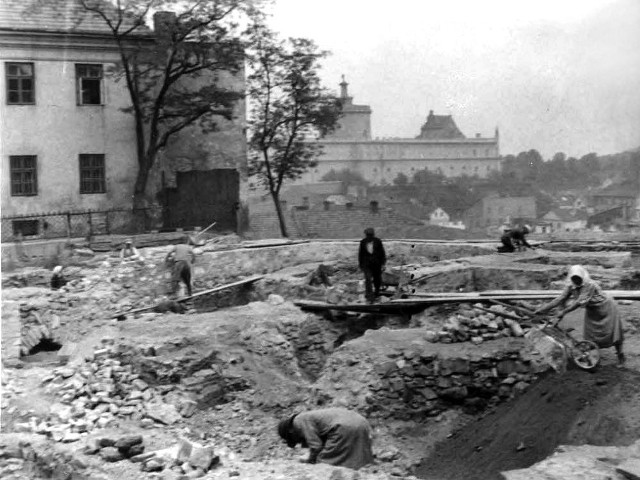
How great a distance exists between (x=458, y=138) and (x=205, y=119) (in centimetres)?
302

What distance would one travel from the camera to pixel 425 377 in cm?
750

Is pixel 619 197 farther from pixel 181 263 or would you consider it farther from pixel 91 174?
pixel 91 174

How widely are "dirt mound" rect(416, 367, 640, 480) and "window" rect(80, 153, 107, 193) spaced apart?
16.7 ft

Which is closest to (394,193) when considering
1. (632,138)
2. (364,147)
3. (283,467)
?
(364,147)

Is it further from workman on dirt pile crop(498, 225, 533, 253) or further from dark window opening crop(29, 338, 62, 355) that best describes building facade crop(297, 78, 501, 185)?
dark window opening crop(29, 338, 62, 355)

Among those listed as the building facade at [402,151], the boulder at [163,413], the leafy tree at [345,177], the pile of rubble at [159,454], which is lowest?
the pile of rubble at [159,454]

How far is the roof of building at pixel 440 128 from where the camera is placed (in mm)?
8352

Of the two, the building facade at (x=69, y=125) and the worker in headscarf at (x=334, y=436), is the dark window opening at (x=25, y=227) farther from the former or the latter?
the worker in headscarf at (x=334, y=436)

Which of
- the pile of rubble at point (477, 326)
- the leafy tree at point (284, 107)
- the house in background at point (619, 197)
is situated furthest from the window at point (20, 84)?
the house in background at point (619, 197)

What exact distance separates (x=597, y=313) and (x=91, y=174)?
5.85 metres

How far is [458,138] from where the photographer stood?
840cm

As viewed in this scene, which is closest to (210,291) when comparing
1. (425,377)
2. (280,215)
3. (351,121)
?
(280,215)

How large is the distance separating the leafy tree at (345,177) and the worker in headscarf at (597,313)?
275 cm

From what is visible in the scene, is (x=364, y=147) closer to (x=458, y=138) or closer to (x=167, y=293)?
(x=458, y=138)
